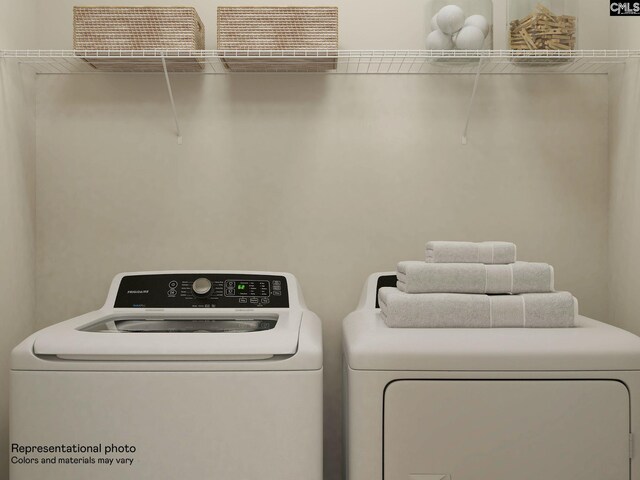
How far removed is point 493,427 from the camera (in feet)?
4.75

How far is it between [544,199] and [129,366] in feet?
5.28

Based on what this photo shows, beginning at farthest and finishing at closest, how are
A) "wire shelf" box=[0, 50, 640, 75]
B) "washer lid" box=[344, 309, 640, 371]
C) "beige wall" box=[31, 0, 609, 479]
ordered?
1. "beige wall" box=[31, 0, 609, 479]
2. "wire shelf" box=[0, 50, 640, 75]
3. "washer lid" box=[344, 309, 640, 371]

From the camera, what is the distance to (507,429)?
145 cm

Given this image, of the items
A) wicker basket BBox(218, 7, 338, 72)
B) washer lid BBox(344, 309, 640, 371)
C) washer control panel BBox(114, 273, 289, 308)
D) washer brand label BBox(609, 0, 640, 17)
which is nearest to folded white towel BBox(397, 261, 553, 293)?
washer lid BBox(344, 309, 640, 371)

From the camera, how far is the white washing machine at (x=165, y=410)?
1.44 meters

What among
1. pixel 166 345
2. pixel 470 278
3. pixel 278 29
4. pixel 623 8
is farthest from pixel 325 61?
pixel 166 345

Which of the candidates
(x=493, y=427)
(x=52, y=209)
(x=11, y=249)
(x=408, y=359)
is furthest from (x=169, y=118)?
(x=493, y=427)

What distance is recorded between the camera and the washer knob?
6.81ft

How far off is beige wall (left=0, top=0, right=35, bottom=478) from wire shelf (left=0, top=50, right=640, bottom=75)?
0.29 ft

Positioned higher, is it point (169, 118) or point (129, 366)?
point (169, 118)

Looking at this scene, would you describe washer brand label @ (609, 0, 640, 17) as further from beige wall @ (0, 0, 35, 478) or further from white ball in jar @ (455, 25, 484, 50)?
beige wall @ (0, 0, 35, 478)

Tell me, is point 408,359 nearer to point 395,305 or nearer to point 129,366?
point 395,305

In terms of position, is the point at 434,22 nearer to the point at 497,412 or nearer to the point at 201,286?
the point at 201,286

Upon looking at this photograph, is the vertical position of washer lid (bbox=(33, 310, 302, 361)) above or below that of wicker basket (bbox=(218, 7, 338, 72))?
below
